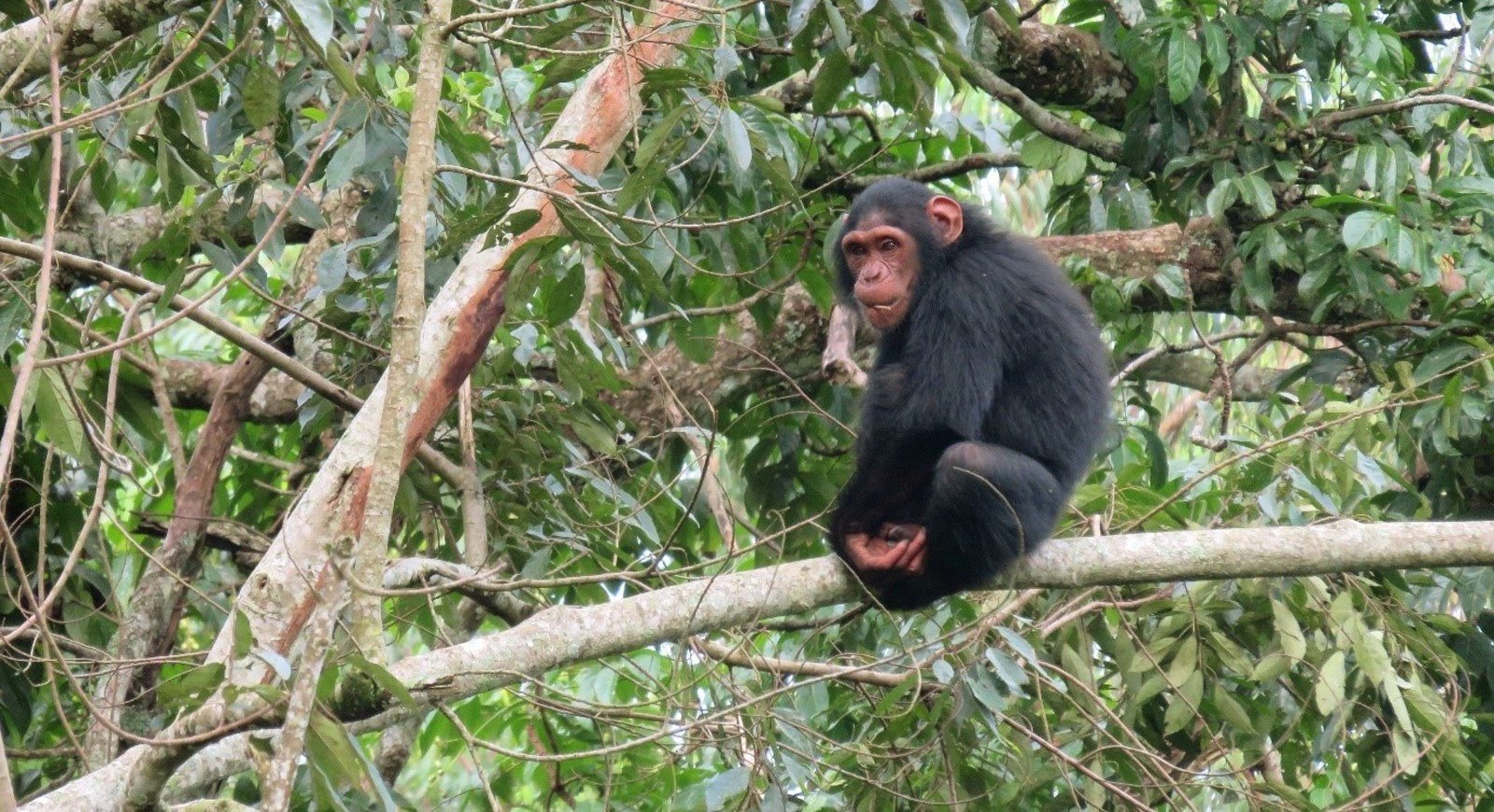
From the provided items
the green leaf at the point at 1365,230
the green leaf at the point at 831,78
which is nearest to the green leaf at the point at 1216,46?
the green leaf at the point at 1365,230

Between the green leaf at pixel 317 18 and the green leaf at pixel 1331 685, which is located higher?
the green leaf at pixel 317 18

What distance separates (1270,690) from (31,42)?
3794 mm

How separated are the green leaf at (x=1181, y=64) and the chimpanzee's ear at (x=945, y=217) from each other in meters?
0.81

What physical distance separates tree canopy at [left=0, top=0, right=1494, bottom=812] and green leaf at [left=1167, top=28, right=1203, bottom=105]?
0.02 meters

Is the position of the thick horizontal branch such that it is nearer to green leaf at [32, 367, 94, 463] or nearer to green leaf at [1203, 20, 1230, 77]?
green leaf at [32, 367, 94, 463]

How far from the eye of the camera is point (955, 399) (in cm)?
390

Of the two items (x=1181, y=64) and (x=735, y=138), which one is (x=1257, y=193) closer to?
(x=1181, y=64)

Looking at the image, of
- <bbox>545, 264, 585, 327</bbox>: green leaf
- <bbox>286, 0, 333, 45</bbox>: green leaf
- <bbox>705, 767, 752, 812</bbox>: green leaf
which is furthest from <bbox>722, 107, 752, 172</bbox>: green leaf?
<bbox>705, 767, 752, 812</bbox>: green leaf

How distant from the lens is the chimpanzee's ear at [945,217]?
448cm

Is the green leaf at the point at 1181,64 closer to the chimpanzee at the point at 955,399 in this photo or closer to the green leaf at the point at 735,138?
the chimpanzee at the point at 955,399

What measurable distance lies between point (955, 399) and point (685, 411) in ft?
2.54

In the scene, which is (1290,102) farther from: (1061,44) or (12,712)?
(12,712)

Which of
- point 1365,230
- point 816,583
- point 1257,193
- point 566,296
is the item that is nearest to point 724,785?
point 816,583

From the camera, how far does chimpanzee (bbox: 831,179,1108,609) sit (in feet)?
12.1
